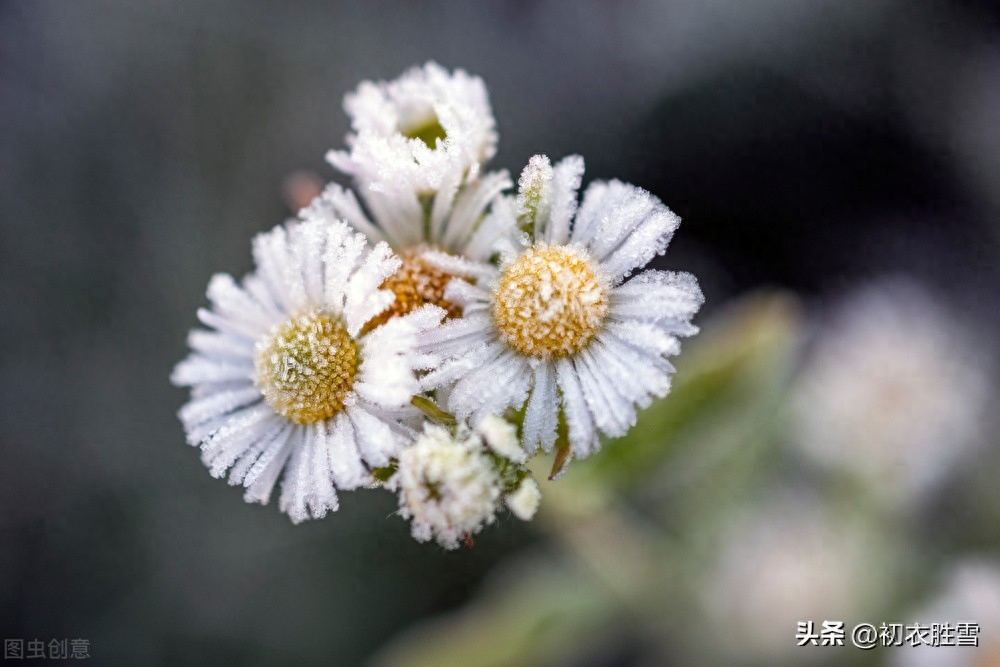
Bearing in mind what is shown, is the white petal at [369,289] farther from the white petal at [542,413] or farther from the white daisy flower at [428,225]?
the white petal at [542,413]

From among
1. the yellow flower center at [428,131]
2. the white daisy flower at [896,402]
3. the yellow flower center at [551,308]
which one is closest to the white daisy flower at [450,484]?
the yellow flower center at [551,308]

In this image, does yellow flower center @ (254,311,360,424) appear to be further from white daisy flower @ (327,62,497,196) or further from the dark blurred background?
the dark blurred background

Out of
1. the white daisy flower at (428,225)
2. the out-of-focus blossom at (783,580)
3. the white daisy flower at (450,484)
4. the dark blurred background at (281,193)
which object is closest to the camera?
the white daisy flower at (450,484)

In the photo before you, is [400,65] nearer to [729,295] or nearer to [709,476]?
[729,295]

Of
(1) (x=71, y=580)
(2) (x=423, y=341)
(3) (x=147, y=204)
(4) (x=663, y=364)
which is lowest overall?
(4) (x=663, y=364)

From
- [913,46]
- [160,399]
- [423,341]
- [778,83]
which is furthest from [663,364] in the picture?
[160,399]

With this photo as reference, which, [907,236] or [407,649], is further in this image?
[907,236]
